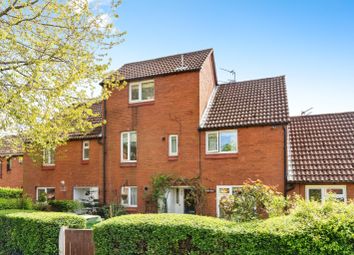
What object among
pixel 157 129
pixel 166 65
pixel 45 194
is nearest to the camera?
pixel 157 129

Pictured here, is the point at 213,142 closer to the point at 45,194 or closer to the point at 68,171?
the point at 68,171

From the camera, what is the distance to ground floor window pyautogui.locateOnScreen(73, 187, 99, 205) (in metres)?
24.7

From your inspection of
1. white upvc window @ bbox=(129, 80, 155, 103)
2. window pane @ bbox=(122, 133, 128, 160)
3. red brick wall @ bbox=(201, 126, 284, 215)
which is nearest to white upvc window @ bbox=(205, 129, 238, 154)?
red brick wall @ bbox=(201, 126, 284, 215)

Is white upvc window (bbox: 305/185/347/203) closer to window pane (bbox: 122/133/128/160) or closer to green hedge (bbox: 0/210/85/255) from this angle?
window pane (bbox: 122/133/128/160)

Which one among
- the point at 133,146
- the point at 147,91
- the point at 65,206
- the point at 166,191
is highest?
the point at 147,91

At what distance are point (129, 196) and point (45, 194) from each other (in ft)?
23.9

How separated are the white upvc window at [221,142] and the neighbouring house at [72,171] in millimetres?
7589

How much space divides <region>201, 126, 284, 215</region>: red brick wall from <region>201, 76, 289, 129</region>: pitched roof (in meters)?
0.64

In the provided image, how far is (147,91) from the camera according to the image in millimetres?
23906

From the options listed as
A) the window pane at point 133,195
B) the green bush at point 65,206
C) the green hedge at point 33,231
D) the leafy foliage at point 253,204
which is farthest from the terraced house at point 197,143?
the green hedge at point 33,231

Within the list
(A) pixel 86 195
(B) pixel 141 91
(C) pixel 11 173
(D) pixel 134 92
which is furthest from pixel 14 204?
(C) pixel 11 173

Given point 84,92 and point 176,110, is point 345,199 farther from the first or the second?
point 84,92

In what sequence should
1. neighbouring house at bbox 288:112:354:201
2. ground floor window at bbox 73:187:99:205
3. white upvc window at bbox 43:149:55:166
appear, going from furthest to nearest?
white upvc window at bbox 43:149:55:166 → ground floor window at bbox 73:187:99:205 → neighbouring house at bbox 288:112:354:201

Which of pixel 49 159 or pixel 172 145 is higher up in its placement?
pixel 172 145
